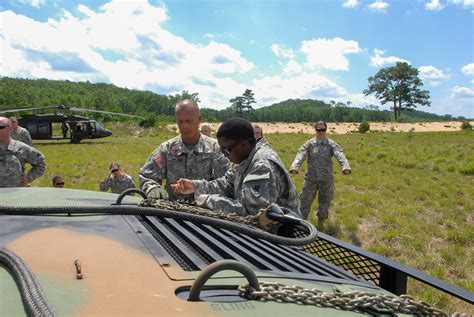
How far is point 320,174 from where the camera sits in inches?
279

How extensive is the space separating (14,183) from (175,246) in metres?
4.74

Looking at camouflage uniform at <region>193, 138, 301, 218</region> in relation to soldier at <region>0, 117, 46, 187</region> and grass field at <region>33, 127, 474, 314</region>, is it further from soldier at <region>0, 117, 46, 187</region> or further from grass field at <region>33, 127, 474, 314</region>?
soldier at <region>0, 117, 46, 187</region>

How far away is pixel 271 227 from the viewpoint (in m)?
2.32

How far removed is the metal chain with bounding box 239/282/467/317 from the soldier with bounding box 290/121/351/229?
223 inches

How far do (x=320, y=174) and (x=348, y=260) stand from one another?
495 cm

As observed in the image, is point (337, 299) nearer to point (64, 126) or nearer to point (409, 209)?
point (409, 209)

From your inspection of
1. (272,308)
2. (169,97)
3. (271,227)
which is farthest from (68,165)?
(169,97)

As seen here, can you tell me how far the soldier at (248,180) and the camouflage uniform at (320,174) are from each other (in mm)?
4261

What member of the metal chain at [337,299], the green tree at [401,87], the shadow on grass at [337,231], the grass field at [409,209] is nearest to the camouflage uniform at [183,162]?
the grass field at [409,209]

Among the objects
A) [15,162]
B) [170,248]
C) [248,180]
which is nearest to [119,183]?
[15,162]

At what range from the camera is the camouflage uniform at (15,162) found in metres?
5.54

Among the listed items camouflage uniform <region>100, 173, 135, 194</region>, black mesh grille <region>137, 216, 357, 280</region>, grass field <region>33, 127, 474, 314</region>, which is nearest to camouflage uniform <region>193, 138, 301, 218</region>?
black mesh grille <region>137, 216, 357, 280</region>

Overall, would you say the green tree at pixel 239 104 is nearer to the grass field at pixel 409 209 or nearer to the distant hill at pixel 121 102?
the distant hill at pixel 121 102

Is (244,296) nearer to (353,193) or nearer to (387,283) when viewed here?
(387,283)
